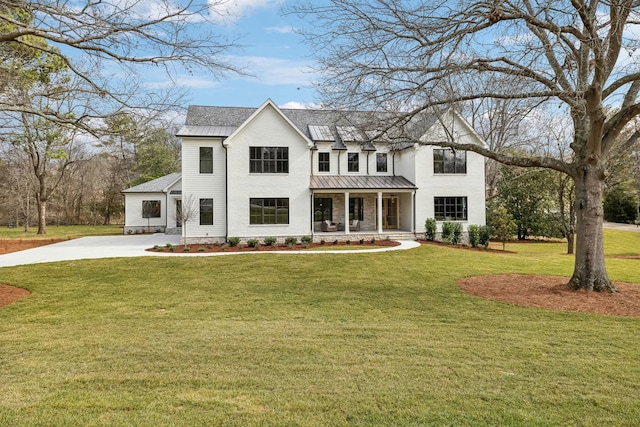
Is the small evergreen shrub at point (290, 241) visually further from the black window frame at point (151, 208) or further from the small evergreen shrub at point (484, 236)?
the black window frame at point (151, 208)

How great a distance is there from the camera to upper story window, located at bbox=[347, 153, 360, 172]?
875 inches

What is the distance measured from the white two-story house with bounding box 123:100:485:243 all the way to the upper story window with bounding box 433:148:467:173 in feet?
0.19

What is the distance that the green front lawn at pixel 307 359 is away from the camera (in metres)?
3.20

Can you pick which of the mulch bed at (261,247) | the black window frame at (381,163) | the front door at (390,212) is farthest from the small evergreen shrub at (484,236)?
the black window frame at (381,163)

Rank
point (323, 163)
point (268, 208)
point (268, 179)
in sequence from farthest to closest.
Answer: point (323, 163)
point (268, 208)
point (268, 179)

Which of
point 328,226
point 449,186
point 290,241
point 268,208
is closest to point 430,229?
point 449,186

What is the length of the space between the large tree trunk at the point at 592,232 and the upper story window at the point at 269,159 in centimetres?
1385

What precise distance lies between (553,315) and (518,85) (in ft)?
16.1

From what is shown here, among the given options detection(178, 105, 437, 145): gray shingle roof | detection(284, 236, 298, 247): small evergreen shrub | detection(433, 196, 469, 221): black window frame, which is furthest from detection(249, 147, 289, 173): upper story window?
detection(433, 196, 469, 221): black window frame

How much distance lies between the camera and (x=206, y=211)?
19.4 metres

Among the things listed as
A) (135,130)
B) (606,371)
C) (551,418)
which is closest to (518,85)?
(606,371)

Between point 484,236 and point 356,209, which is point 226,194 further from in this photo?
point 484,236

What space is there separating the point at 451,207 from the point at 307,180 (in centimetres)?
875

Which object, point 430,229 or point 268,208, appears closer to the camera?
point 268,208
